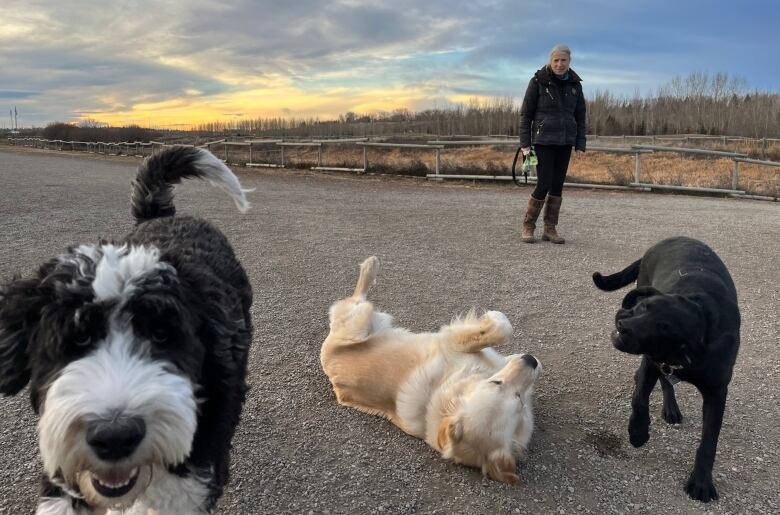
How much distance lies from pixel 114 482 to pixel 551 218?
7388 mm

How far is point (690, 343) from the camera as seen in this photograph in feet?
9.07

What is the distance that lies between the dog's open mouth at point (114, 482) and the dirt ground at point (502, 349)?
102cm

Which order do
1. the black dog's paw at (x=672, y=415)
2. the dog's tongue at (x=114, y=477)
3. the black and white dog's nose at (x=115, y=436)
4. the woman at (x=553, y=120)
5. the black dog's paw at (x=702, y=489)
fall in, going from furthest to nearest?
the woman at (x=553, y=120) < the black dog's paw at (x=672, y=415) < the black dog's paw at (x=702, y=489) < the dog's tongue at (x=114, y=477) < the black and white dog's nose at (x=115, y=436)

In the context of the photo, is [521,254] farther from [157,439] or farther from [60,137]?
[60,137]

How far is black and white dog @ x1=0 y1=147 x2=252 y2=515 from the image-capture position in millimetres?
1595

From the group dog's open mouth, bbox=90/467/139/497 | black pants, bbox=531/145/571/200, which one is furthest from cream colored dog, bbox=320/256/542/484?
black pants, bbox=531/145/571/200

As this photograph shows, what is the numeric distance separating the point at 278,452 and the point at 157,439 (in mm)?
1602

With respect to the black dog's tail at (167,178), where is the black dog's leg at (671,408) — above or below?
below

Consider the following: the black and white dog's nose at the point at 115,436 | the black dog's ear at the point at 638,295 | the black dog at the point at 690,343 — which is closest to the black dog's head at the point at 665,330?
the black dog at the point at 690,343

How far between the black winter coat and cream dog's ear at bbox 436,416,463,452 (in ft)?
17.7

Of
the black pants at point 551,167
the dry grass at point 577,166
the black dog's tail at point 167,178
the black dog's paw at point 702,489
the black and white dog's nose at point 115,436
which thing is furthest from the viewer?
the dry grass at point 577,166

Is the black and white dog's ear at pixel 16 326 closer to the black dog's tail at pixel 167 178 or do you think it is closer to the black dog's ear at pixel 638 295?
the black dog's tail at pixel 167 178

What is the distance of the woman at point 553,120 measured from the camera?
24.3 ft

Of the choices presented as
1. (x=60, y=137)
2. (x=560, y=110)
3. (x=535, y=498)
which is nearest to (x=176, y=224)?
(x=535, y=498)
